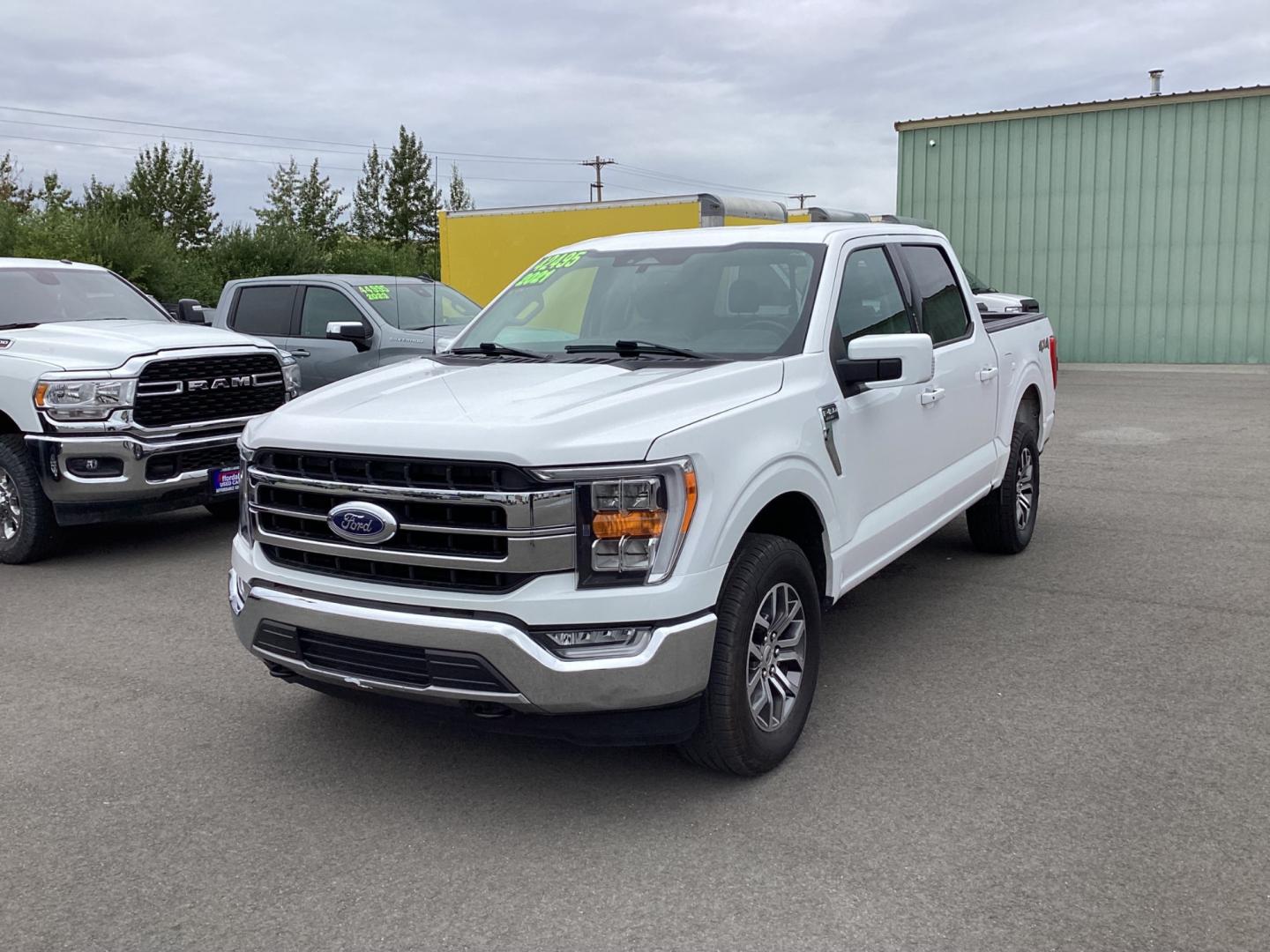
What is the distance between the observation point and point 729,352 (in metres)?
4.44

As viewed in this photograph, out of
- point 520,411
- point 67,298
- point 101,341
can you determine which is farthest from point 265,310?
point 520,411

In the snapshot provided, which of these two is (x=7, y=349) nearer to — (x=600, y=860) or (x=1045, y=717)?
Answer: (x=600, y=860)

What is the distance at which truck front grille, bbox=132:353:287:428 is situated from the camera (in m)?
7.25

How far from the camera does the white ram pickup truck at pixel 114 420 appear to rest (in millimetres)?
7066

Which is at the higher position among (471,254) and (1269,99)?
(1269,99)

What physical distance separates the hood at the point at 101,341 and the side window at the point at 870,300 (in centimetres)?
460

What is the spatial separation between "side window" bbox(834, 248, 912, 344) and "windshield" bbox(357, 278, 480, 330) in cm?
635

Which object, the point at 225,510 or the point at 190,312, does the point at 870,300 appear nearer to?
the point at 225,510

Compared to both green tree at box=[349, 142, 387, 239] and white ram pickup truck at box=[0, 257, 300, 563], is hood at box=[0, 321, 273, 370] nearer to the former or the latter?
white ram pickup truck at box=[0, 257, 300, 563]

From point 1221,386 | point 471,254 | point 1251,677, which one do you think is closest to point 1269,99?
point 1221,386

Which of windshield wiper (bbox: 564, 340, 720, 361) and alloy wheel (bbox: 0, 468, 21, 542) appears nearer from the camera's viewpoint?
windshield wiper (bbox: 564, 340, 720, 361)

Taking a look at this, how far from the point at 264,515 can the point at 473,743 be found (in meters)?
1.14

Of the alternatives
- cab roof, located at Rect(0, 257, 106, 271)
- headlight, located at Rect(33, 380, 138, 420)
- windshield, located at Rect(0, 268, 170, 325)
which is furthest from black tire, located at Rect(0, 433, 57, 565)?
cab roof, located at Rect(0, 257, 106, 271)

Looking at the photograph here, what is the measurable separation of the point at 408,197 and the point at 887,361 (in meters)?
68.0
